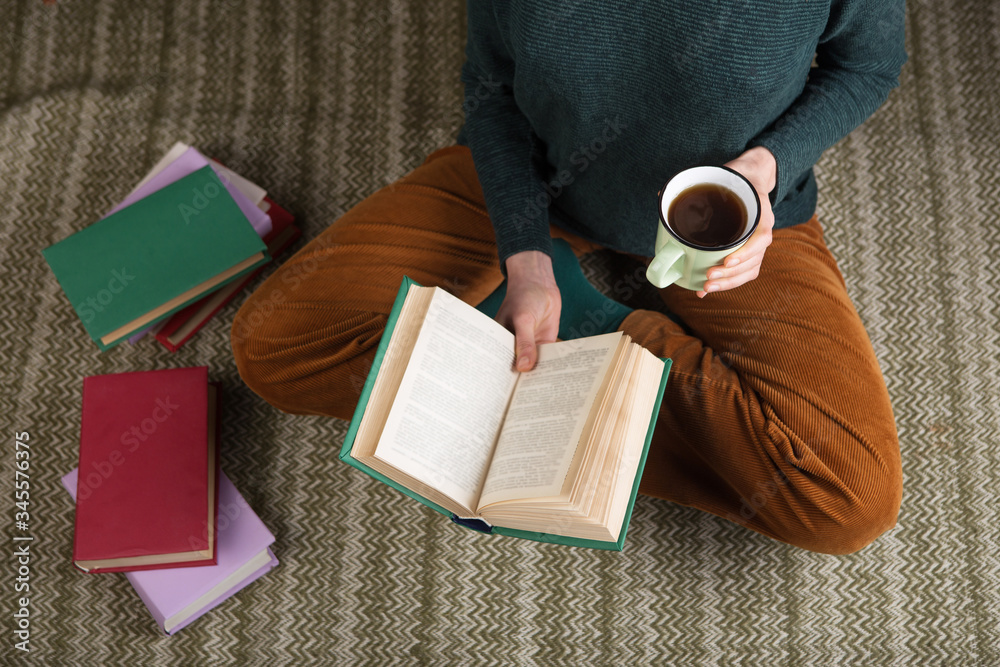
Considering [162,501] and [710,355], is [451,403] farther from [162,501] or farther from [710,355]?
[162,501]

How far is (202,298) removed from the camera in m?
1.19

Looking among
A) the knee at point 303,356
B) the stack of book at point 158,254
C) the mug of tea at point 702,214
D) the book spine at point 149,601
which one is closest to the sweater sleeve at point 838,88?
the mug of tea at point 702,214

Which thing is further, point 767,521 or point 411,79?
point 411,79

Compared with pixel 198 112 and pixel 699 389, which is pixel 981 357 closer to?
pixel 699 389

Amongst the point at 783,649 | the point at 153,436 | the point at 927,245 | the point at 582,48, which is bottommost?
the point at 783,649

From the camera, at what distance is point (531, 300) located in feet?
2.75

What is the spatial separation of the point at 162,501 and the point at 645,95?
878 millimetres

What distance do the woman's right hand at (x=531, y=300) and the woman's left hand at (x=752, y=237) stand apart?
0.20 m

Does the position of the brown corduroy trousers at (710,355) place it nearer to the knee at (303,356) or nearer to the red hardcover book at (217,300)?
the knee at (303,356)

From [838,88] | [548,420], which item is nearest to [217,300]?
[548,420]

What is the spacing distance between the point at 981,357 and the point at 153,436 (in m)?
1.36

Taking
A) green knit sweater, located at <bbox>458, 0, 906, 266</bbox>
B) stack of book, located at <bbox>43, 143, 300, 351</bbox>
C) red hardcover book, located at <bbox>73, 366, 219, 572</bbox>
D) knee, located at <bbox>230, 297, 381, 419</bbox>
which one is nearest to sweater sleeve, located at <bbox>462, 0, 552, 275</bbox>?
green knit sweater, located at <bbox>458, 0, 906, 266</bbox>

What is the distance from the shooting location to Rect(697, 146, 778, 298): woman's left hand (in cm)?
65

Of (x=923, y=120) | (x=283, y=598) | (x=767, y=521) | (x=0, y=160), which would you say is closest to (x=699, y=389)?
(x=767, y=521)
